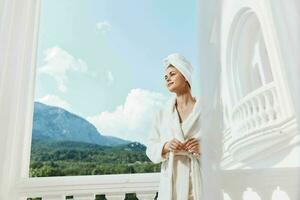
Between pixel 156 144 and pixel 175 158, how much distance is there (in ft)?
0.35

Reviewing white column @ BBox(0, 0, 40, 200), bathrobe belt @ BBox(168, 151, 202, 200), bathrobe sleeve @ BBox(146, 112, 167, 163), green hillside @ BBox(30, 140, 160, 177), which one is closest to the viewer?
bathrobe belt @ BBox(168, 151, 202, 200)

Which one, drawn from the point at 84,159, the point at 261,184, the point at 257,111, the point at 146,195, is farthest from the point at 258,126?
the point at 84,159

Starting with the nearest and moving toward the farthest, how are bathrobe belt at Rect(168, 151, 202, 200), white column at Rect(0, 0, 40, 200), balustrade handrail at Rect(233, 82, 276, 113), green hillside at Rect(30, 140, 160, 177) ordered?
balustrade handrail at Rect(233, 82, 276, 113), bathrobe belt at Rect(168, 151, 202, 200), white column at Rect(0, 0, 40, 200), green hillside at Rect(30, 140, 160, 177)

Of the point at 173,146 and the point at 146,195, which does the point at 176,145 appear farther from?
the point at 146,195

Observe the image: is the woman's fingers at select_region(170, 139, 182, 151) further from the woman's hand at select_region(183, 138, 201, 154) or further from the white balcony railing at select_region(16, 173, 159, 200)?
the white balcony railing at select_region(16, 173, 159, 200)

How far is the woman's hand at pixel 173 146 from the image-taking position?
46.1 inches

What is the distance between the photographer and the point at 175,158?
47.3 inches

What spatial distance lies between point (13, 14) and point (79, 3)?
44cm

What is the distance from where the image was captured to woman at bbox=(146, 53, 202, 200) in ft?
3.77

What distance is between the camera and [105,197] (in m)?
1.50

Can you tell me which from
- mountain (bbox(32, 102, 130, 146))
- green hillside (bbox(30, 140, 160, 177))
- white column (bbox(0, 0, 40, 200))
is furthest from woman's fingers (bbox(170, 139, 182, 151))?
white column (bbox(0, 0, 40, 200))

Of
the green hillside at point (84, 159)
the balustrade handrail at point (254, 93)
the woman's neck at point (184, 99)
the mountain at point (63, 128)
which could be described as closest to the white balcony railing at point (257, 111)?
the balustrade handrail at point (254, 93)

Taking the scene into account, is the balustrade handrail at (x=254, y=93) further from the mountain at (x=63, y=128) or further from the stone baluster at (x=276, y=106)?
the mountain at (x=63, y=128)

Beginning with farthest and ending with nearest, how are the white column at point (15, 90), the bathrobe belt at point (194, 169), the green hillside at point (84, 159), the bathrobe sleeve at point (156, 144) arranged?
the green hillside at point (84, 159), the white column at point (15, 90), the bathrobe sleeve at point (156, 144), the bathrobe belt at point (194, 169)
